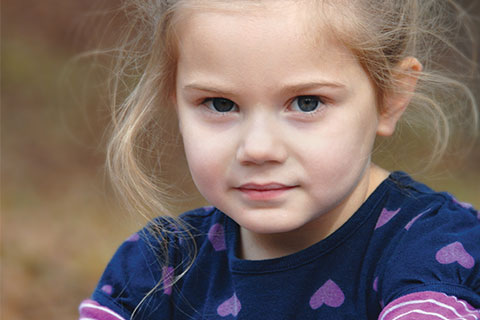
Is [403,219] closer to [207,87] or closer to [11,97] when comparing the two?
[207,87]

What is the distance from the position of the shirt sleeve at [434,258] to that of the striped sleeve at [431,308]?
0.02 m

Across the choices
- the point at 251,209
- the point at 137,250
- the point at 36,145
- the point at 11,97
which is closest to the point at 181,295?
the point at 137,250

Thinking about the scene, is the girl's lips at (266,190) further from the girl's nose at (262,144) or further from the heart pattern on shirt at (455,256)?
the heart pattern on shirt at (455,256)

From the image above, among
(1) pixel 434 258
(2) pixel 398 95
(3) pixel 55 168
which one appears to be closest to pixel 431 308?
(1) pixel 434 258

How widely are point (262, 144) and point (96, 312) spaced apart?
0.75 meters

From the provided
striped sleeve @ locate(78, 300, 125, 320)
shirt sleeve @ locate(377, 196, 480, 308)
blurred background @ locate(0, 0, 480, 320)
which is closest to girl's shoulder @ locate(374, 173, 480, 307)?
shirt sleeve @ locate(377, 196, 480, 308)

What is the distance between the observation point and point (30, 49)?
642 centimetres

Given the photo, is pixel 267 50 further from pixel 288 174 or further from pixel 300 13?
pixel 288 174

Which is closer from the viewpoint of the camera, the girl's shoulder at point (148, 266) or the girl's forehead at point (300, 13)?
the girl's forehead at point (300, 13)

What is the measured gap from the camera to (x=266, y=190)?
1.82 meters

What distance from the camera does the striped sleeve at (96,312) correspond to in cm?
212

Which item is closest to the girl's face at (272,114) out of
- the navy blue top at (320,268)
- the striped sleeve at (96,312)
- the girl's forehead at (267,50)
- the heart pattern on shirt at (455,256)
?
the girl's forehead at (267,50)

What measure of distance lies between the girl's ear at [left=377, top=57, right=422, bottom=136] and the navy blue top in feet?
0.52

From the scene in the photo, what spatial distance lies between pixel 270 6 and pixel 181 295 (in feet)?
2.84
